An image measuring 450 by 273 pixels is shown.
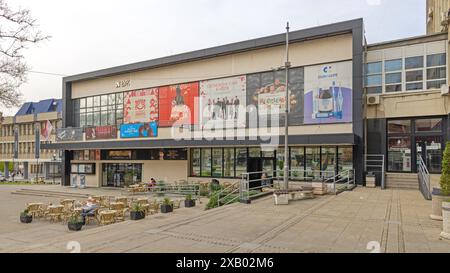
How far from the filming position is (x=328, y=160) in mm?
20922

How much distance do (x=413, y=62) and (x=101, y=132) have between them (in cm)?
2675

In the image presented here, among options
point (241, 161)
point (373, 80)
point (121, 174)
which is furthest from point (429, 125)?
point (121, 174)

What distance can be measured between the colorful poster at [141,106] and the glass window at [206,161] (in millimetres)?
5525

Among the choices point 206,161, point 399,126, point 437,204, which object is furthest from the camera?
point 206,161

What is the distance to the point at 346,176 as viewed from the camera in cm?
1862

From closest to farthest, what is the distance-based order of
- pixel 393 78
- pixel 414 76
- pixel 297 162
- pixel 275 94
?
pixel 414 76, pixel 393 78, pixel 297 162, pixel 275 94

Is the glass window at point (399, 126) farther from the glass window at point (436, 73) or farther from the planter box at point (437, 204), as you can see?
the planter box at point (437, 204)

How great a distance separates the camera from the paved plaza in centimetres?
721

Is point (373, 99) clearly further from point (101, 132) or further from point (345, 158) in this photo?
point (101, 132)

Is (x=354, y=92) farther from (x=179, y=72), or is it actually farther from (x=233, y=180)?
(x=179, y=72)

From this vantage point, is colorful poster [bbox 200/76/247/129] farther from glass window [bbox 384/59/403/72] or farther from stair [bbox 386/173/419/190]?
stair [bbox 386/173/419/190]

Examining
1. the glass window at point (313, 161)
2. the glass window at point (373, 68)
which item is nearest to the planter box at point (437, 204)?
the glass window at point (313, 161)
